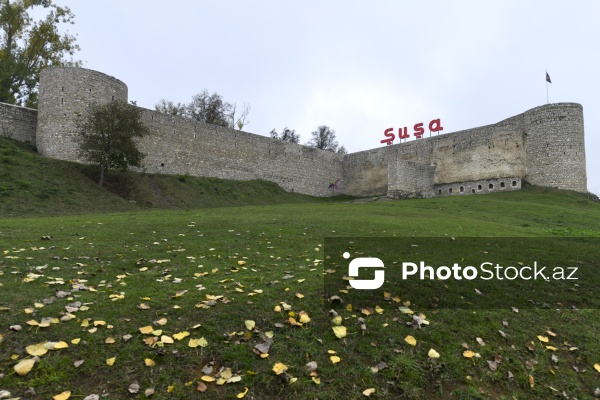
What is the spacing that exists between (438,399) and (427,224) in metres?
11.1

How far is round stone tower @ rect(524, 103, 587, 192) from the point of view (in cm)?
3450

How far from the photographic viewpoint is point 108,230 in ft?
37.3

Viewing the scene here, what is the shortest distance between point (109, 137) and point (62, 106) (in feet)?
14.1

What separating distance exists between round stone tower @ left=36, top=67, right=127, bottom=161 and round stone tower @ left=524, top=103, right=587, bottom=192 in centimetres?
3292

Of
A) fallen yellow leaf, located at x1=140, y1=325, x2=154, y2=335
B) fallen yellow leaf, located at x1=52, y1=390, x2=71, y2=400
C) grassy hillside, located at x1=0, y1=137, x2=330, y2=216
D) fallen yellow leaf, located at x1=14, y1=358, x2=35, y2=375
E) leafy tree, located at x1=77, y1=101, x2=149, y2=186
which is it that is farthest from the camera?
leafy tree, located at x1=77, y1=101, x2=149, y2=186

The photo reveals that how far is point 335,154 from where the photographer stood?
47.2 metres

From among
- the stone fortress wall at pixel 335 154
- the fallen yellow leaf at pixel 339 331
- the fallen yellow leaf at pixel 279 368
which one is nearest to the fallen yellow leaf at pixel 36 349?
the fallen yellow leaf at pixel 279 368

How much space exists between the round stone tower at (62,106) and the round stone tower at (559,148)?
32.9 meters

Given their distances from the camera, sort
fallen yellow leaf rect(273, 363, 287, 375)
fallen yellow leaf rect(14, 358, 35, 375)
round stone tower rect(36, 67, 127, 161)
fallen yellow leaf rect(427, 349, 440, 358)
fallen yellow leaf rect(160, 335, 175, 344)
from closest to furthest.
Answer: fallen yellow leaf rect(14, 358, 35, 375) < fallen yellow leaf rect(273, 363, 287, 375) < fallen yellow leaf rect(160, 335, 175, 344) < fallen yellow leaf rect(427, 349, 440, 358) < round stone tower rect(36, 67, 127, 161)

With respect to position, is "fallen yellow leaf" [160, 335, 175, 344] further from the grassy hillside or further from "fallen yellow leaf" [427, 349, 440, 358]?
the grassy hillside

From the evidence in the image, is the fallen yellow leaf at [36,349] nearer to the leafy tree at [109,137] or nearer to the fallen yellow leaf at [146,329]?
the fallen yellow leaf at [146,329]

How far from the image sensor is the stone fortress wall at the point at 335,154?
2561cm

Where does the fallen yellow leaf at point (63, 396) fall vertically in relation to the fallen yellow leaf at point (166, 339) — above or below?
below

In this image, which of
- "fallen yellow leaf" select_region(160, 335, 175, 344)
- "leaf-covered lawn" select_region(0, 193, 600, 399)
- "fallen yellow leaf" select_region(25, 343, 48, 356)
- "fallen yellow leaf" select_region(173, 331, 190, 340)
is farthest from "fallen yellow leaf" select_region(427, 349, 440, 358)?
"fallen yellow leaf" select_region(25, 343, 48, 356)
